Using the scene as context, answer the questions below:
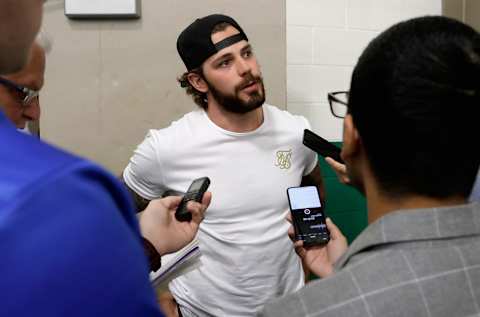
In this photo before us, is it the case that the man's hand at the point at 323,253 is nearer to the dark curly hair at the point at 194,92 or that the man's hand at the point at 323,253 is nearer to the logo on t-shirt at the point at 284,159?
the logo on t-shirt at the point at 284,159

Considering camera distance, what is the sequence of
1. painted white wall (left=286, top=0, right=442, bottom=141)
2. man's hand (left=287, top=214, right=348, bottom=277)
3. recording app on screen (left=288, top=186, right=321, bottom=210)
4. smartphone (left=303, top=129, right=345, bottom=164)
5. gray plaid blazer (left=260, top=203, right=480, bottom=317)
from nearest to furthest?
gray plaid blazer (left=260, top=203, right=480, bottom=317) < man's hand (left=287, top=214, right=348, bottom=277) < recording app on screen (left=288, top=186, right=321, bottom=210) < smartphone (left=303, top=129, right=345, bottom=164) < painted white wall (left=286, top=0, right=442, bottom=141)

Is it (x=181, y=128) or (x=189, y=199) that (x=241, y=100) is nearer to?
(x=181, y=128)

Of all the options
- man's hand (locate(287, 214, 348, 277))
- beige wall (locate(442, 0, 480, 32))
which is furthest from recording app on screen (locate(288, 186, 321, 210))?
A: beige wall (locate(442, 0, 480, 32))

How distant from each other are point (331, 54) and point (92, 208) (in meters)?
1.88

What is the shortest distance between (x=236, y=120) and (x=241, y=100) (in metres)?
0.07

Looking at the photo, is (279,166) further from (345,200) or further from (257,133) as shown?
(345,200)

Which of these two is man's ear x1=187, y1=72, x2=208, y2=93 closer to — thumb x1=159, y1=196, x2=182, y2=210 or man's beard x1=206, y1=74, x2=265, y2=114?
man's beard x1=206, y1=74, x2=265, y2=114

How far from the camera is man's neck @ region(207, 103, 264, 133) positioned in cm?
159

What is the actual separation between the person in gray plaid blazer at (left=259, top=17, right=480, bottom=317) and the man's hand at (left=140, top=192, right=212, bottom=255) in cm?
52

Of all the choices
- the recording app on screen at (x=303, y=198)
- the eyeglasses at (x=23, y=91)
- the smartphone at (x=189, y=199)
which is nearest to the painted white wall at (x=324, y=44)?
the recording app on screen at (x=303, y=198)

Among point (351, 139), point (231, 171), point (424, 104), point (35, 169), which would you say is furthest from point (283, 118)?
point (35, 169)

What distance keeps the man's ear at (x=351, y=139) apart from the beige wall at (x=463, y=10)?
5.71 ft

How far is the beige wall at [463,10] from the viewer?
85.0 inches

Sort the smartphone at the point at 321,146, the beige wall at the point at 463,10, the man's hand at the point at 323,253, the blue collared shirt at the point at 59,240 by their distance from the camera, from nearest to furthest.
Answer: the blue collared shirt at the point at 59,240
the man's hand at the point at 323,253
the smartphone at the point at 321,146
the beige wall at the point at 463,10
